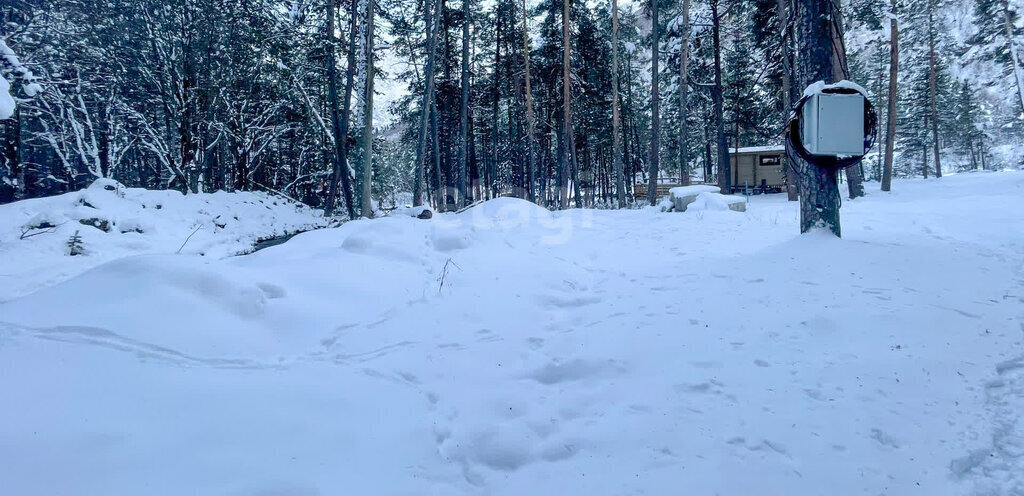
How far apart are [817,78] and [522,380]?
5.74 m

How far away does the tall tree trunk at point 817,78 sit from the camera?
5.90 meters

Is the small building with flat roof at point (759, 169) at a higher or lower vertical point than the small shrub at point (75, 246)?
higher

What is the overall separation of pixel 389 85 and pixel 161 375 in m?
20.5

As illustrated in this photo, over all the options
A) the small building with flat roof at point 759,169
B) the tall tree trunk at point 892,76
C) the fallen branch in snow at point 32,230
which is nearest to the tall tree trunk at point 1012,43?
the tall tree trunk at point 892,76

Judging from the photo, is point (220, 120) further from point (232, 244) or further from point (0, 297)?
point (0, 297)

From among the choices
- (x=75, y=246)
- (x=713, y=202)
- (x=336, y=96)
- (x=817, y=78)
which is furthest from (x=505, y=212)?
(x=336, y=96)

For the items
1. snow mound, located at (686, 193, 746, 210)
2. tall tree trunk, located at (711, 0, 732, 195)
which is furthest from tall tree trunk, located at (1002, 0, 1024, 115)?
snow mound, located at (686, 193, 746, 210)

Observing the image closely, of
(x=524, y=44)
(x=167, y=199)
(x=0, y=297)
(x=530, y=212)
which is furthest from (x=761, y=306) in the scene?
(x=524, y=44)

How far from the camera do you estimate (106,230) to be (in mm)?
10859

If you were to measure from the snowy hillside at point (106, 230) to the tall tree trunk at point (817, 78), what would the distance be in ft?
35.6

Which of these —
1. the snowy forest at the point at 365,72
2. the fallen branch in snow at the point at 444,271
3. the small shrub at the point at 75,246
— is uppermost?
the snowy forest at the point at 365,72

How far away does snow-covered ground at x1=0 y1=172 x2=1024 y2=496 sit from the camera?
2.12 metres

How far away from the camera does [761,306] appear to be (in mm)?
4207

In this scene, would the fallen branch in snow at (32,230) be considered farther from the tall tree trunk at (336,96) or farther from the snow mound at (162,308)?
the tall tree trunk at (336,96)
